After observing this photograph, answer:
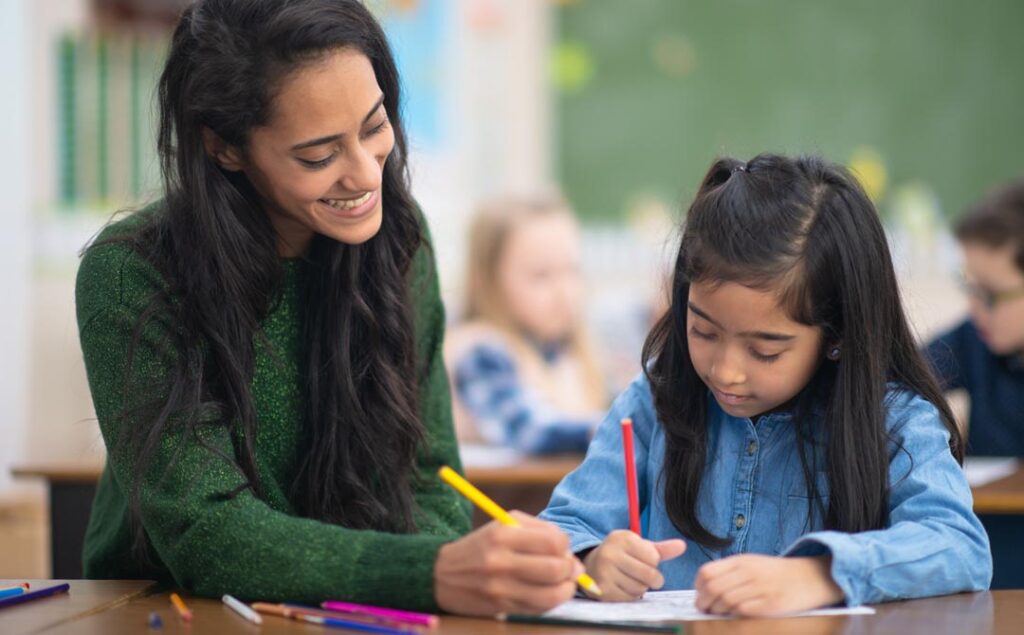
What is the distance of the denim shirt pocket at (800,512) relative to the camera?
1.38 m

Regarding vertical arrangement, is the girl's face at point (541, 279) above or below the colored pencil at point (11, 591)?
above

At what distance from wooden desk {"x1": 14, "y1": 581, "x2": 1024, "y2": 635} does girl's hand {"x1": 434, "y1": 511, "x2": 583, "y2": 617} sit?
0.07 ft

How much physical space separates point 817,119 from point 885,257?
323 cm

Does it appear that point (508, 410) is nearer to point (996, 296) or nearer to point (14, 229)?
point (996, 296)

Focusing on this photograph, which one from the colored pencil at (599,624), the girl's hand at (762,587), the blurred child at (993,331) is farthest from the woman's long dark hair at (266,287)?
the blurred child at (993,331)

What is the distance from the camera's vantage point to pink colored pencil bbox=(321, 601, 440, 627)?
1.12 meters

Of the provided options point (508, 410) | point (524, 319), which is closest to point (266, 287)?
point (508, 410)

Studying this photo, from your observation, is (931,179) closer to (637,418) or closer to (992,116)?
(992,116)

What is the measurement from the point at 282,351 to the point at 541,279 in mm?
1804

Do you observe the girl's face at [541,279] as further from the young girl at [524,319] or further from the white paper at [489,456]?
the white paper at [489,456]

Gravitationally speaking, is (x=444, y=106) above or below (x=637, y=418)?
above

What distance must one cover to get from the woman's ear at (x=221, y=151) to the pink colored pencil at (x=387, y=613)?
502mm

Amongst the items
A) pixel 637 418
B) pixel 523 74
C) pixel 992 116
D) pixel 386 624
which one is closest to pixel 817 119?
pixel 992 116

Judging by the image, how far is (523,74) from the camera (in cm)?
449
